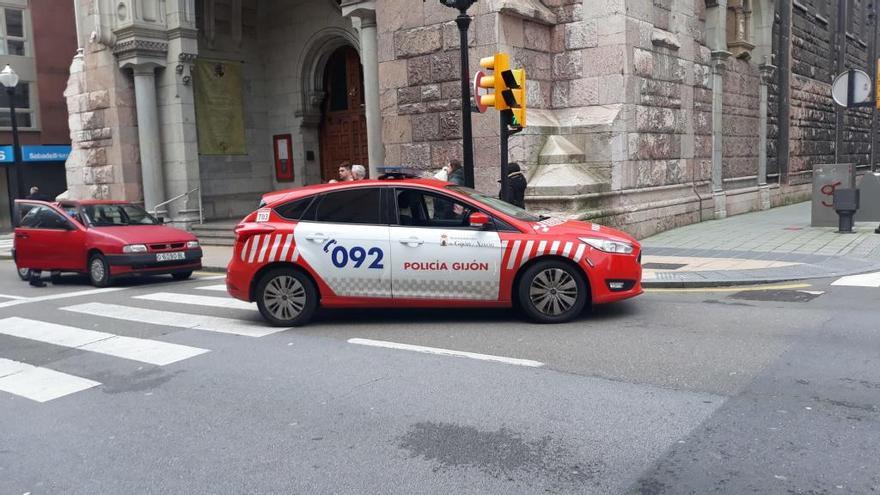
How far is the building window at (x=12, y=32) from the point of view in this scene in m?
31.5

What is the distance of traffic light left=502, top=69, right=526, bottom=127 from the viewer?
34.1 ft

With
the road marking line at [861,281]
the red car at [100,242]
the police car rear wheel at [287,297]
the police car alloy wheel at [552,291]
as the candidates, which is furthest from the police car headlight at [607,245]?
the red car at [100,242]

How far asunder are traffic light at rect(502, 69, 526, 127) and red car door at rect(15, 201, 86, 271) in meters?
7.79

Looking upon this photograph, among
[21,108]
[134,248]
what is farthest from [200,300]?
[21,108]

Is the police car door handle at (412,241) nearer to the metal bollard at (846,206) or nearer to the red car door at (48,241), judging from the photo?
the red car door at (48,241)

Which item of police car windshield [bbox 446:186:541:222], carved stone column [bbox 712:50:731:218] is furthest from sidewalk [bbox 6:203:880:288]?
police car windshield [bbox 446:186:541:222]

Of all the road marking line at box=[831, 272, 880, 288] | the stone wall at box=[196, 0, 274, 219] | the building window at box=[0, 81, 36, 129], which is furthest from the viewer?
the building window at box=[0, 81, 36, 129]

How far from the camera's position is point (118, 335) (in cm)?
823

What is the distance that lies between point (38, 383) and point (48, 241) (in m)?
8.07

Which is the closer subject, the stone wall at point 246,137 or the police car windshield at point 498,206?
the police car windshield at point 498,206

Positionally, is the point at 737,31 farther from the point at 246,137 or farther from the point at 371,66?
the point at 246,137

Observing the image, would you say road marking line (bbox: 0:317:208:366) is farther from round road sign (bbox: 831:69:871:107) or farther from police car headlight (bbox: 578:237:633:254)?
round road sign (bbox: 831:69:871:107)

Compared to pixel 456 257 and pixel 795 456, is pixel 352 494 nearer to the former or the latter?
pixel 795 456

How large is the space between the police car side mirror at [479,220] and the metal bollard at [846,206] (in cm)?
983
